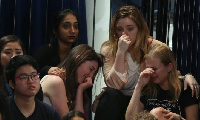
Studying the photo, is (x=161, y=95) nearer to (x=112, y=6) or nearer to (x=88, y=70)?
(x=88, y=70)

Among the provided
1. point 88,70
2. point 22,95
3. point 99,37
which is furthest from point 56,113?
point 99,37

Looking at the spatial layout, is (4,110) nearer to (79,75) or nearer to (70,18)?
(79,75)

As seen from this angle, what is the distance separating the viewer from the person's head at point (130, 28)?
Answer: 113 inches

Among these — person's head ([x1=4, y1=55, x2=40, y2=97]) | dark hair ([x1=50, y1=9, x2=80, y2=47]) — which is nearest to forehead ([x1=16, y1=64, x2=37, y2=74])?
person's head ([x1=4, y1=55, x2=40, y2=97])

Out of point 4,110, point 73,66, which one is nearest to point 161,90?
point 73,66

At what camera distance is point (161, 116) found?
2.47 metres

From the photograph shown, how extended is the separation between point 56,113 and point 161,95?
25.3 inches

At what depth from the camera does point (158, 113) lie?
246 cm

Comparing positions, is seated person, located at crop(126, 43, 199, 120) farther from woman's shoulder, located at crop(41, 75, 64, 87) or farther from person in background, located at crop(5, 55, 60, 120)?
person in background, located at crop(5, 55, 60, 120)

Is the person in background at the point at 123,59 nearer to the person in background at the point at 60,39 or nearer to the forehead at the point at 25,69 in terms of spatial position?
the person in background at the point at 60,39

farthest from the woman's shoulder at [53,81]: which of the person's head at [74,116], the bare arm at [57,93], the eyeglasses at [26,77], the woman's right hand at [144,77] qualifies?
the woman's right hand at [144,77]

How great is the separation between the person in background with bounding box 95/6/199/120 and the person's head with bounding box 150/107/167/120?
30 centimetres

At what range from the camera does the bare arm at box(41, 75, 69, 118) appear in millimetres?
2529

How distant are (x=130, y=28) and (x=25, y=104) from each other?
35.3 inches
